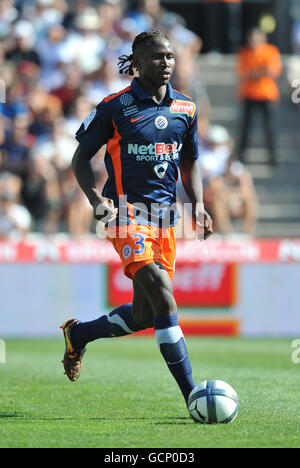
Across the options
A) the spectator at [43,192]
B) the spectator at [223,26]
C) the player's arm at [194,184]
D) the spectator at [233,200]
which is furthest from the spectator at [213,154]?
the player's arm at [194,184]

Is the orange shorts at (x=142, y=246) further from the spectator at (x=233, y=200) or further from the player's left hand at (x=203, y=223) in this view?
the spectator at (x=233, y=200)

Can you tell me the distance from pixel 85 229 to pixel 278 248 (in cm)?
297

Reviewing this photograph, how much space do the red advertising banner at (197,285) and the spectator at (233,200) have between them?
98cm

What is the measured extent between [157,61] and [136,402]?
2454mm

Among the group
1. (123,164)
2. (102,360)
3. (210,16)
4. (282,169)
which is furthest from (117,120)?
(210,16)

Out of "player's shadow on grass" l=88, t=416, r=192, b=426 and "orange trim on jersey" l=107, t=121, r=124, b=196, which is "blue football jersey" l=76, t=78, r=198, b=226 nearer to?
"orange trim on jersey" l=107, t=121, r=124, b=196

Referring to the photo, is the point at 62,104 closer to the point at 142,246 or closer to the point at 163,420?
the point at 142,246

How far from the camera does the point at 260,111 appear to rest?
18.1 metres

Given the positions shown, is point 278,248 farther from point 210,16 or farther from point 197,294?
point 210,16

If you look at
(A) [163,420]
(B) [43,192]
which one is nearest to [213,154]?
(B) [43,192]

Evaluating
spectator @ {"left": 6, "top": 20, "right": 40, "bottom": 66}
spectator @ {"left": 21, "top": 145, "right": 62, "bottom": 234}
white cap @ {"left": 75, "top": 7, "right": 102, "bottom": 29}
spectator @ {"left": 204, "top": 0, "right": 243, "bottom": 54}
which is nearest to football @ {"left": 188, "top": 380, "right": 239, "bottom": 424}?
spectator @ {"left": 21, "top": 145, "right": 62, "bottom": 234}

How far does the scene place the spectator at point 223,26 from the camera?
66.6 feet

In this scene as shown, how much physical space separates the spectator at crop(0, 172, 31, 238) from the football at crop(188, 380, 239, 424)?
8.72 metres
